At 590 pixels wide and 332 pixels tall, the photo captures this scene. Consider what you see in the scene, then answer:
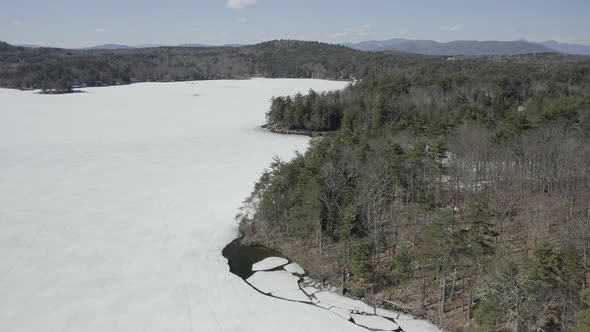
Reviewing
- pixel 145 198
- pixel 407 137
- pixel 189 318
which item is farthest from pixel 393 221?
pixel 145 198

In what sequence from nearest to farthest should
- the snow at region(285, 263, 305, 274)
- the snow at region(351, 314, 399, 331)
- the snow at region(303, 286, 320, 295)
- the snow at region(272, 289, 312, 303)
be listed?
the snow at region(351, 314, 399, 331), the snow at region(272, 289, 312, 303), the snow at region(303, 286, 320, 295), the snow at region(285, 263, 305, 274)

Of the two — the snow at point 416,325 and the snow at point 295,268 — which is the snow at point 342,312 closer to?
the snow at point 416,325

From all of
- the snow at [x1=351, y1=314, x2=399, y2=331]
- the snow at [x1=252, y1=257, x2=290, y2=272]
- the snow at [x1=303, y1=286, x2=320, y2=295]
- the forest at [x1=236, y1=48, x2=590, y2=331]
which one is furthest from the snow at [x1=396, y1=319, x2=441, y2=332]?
the snow at [x1=252, y1=257, x2=290, y2=272]

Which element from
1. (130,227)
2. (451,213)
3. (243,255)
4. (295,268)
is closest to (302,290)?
(295,268)

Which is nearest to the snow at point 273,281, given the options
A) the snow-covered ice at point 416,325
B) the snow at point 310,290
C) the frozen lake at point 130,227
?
the snow at point 310,290

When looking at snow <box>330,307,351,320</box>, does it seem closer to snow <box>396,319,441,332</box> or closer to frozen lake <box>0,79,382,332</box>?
frozen lake <box>0,79,382,332</box>

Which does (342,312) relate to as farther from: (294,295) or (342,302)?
(294,295)
